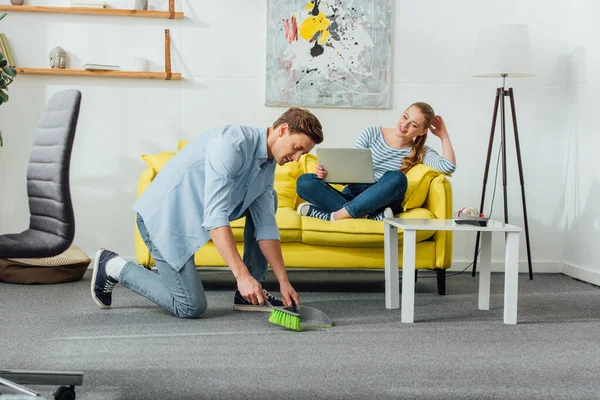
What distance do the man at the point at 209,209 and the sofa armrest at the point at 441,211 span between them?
3.33ft

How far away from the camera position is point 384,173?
4215 millimetres

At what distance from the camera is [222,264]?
12.9 ft

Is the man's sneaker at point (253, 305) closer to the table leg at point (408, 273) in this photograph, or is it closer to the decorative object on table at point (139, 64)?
the table leg at point (408, 273)

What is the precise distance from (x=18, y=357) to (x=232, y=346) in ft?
2.36

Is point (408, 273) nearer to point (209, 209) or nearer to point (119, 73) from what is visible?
point (209, 209)

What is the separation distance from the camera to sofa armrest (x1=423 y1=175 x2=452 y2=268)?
402 cm

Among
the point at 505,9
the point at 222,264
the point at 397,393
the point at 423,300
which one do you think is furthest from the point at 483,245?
the point at 505,9

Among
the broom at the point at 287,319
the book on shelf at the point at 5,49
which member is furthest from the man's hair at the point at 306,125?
the book on shelf at the point at 5,49

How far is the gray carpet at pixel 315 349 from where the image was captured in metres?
2.28

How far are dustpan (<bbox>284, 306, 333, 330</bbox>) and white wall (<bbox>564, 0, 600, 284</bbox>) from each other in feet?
7.34

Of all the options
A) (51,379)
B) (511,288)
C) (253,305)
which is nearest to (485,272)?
(511,288)

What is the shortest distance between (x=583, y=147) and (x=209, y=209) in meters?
2.97

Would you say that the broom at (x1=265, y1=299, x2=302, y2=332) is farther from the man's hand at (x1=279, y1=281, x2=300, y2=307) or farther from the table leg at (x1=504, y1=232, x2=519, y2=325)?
the table leg at (x1=504, y1=232, x2=519, y2=325)

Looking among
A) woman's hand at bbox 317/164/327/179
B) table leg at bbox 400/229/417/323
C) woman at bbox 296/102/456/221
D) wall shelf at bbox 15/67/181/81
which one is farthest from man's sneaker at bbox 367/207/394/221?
wall shelf at bbox 15/67/181/81
